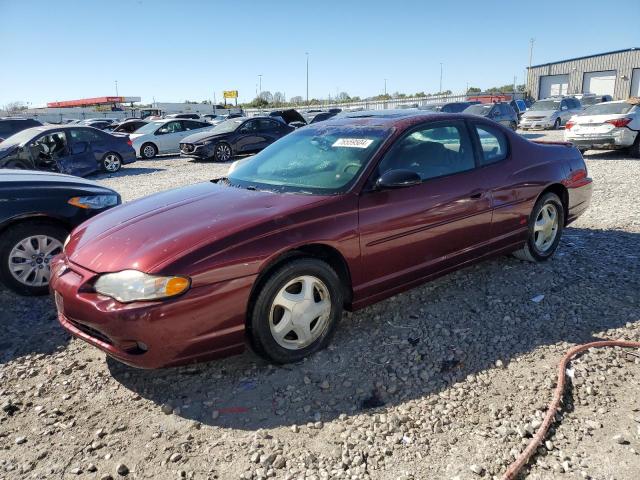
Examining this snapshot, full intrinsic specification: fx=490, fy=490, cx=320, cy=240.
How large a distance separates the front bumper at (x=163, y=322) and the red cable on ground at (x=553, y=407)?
1.57 m

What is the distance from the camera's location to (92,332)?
9.46 ft

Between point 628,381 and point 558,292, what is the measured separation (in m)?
1.33

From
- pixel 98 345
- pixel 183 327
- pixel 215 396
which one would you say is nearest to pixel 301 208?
pixel 183 327

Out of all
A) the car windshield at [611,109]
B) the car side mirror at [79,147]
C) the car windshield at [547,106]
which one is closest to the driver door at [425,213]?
the car windshield at [611,109]

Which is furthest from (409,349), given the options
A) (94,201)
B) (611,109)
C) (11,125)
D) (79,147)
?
(11,125)

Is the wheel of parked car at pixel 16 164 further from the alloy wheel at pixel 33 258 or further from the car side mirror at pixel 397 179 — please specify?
the car side mirror at pixel 397 179

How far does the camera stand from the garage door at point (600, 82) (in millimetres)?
42547

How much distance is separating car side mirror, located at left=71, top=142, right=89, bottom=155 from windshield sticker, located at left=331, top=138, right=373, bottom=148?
10253 millimetres

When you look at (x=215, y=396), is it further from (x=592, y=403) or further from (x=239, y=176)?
(x=592, y=403)

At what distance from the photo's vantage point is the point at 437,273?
12.6 feet

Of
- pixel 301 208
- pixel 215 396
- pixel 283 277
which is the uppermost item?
pixel 301 208

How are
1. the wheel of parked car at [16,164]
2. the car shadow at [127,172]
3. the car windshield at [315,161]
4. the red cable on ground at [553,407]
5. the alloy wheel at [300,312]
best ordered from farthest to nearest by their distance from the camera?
the car shadow at [127,172] → the wheel of parked car at [16,164] → the car windshield at [315,161] → the alloy wheel at [300,312] → the red cable on ground at [553,407]

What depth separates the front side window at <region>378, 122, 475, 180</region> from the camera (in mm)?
3646

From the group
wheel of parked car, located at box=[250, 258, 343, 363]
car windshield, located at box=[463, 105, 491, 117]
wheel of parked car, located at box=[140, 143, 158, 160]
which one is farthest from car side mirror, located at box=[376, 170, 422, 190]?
car windshield, located at box=[463, 105, 491, 117]
